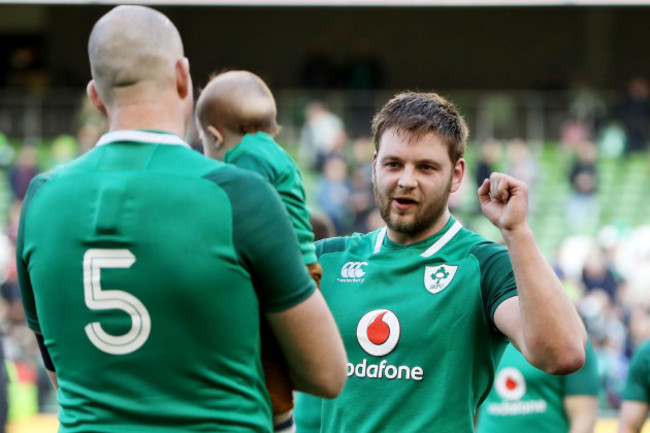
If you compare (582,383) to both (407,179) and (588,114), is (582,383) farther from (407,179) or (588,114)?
(588,114)

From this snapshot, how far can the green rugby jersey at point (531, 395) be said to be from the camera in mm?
6109

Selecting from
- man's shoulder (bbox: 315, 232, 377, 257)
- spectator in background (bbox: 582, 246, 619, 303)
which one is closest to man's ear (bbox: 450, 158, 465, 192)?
man's shoulder (bbox: 315, 232, 377, 257)

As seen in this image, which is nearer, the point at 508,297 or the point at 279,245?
Answer: the point at 279,245

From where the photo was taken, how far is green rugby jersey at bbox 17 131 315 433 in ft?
8.23

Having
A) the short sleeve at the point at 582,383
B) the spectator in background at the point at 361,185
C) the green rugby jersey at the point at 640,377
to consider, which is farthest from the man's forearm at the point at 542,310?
the spectator in background at the point at 361,185

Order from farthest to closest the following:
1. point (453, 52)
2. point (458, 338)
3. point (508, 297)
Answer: point (453, 52)
point (458, 338)
point (508, 297)

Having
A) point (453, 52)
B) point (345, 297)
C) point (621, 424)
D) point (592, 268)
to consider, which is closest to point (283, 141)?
point (592, 268)

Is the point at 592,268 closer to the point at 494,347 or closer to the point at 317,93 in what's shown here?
the point at 317,93

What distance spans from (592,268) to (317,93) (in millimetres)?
6597

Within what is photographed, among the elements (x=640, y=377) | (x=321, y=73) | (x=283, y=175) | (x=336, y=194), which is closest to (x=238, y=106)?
Result: (x=283, y=175)

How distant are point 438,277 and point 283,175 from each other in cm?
96

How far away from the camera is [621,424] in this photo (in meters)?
5.79

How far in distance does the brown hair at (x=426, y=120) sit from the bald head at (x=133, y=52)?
1.24m

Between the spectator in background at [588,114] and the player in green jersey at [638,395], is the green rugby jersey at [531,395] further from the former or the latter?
the spectator in background at [588,114]
